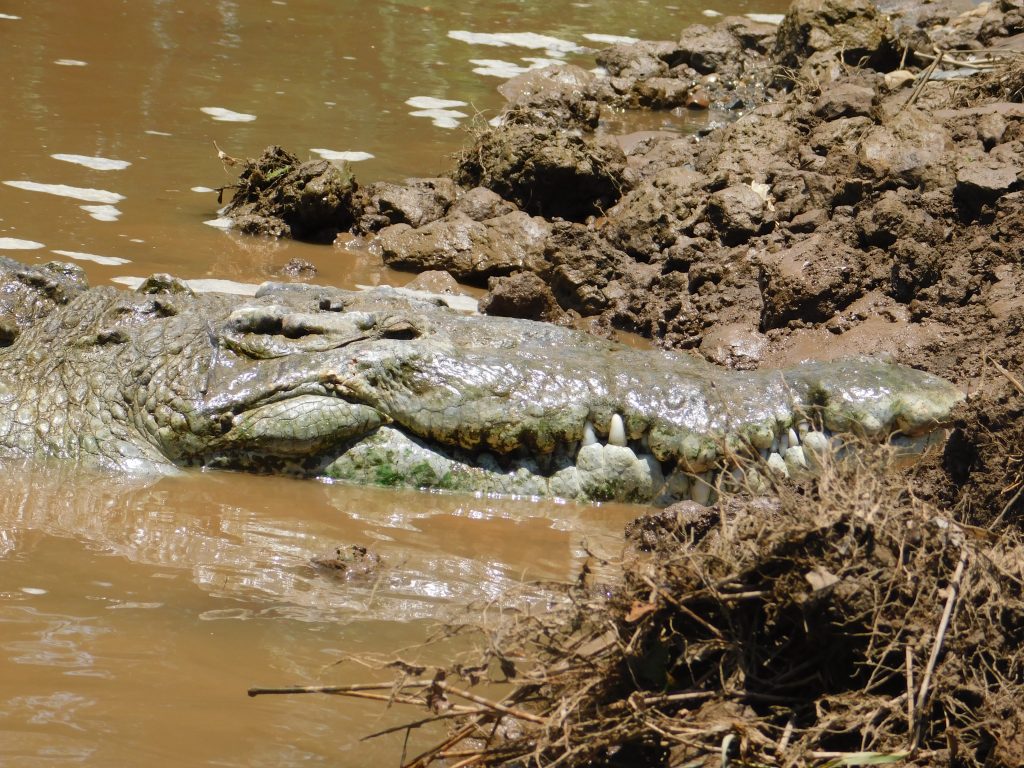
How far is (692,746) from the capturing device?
8.59 ft

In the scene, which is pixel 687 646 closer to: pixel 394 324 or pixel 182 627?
pixel 182 627

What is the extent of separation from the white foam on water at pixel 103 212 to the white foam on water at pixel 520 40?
→ 667cm

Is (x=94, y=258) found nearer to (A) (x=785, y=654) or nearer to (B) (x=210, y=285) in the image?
(B) (x=210, y=285)

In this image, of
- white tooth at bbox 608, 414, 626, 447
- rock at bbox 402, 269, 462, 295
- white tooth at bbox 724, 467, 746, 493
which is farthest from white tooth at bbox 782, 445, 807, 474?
rock at bbox 402, 269, 462, 295

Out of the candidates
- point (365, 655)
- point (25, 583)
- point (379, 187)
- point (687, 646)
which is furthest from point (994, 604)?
point (379, 187)

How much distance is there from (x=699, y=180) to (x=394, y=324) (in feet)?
11.3

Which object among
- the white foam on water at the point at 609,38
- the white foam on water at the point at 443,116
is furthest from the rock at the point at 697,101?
the white foam on water at the point at 443,116

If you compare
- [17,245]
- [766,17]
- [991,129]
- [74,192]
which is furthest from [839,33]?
[17,245]

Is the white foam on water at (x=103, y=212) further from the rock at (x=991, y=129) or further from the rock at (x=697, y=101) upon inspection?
the rock at (x=697, y=101)

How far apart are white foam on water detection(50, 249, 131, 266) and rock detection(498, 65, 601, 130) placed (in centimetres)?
351

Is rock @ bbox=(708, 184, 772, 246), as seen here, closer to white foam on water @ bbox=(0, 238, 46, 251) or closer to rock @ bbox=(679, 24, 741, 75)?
white foam on water @ bbox=(0, 238, 46, 251)

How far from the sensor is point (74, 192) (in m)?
8.55

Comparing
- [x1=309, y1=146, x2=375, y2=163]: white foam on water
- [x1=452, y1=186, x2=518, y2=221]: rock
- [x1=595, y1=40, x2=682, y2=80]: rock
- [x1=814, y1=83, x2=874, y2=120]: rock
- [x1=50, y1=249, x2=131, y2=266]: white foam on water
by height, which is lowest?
[x1=50, y1=249, x2=131, y2=266]: white foam on water

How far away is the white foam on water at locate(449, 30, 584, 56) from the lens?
14.0 meters
